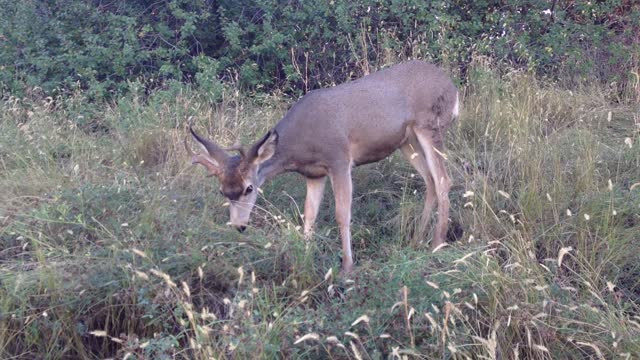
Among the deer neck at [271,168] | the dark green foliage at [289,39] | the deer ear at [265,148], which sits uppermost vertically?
the deer ear at [265,148]

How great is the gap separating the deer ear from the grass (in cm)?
58

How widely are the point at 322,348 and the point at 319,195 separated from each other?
2.87 metres

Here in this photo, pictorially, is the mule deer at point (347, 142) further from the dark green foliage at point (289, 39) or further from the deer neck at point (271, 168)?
the dark green foliage at point (289, 39)

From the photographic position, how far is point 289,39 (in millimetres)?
12062

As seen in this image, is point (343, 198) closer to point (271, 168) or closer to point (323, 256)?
point (271, 168)

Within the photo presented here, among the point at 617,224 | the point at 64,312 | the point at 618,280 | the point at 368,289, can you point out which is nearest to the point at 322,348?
the point at 368,289

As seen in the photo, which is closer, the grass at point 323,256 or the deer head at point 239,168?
the grass at point 323,256

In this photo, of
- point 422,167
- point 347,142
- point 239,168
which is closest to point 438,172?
point 422,167

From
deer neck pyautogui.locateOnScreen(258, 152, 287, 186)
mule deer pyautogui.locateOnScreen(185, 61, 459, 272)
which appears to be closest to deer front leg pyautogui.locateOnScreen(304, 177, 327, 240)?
mule deer pyautogui.locateOnScreen(185, 61, 459, 272)

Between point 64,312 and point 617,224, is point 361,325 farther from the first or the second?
point 617,224

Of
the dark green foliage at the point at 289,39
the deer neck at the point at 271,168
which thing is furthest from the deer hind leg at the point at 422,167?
the dark green foliage at the point at 289,39

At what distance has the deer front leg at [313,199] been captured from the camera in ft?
24.3

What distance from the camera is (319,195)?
762 cm

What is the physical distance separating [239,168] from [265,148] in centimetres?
28
